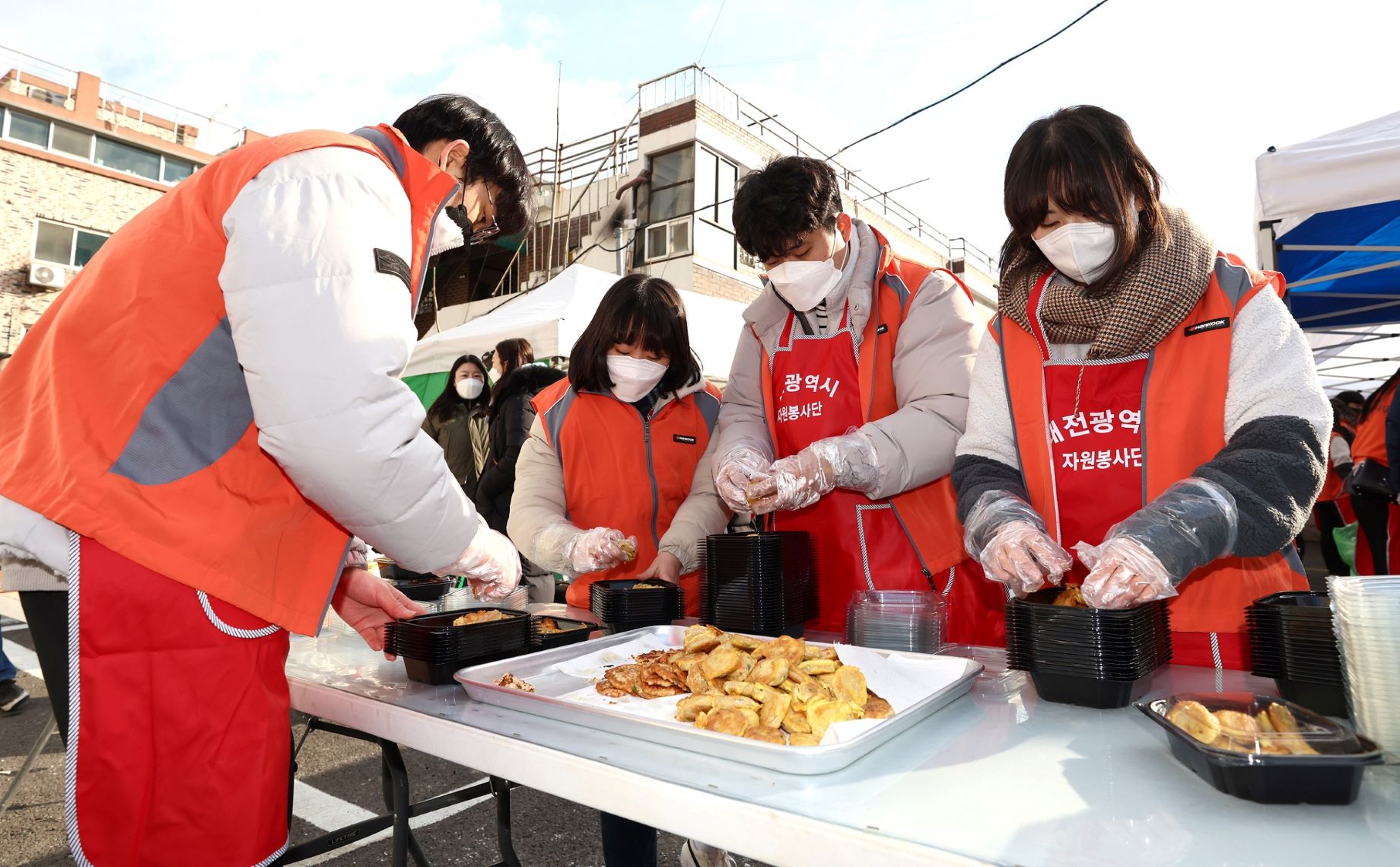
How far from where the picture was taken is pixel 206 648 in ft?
3.80

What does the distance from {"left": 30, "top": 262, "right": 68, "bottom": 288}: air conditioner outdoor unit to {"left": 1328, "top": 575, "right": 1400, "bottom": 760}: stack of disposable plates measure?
2241cm

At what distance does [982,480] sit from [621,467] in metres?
1.32

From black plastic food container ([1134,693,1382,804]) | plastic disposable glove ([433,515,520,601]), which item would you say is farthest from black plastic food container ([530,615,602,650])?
black plastic food container ([1134,693,1382,804])

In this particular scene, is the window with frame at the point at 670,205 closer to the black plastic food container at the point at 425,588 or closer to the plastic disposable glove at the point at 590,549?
the plastic disposable glove at the point at 590,549

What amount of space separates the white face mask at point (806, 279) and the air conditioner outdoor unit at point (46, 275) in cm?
2097

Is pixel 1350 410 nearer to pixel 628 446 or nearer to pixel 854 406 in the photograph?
pixel 854 406

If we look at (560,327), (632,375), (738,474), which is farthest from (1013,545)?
(560,327)

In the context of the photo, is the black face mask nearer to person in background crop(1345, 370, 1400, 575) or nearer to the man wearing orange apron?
the man wearing orange apron

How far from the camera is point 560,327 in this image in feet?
19.9

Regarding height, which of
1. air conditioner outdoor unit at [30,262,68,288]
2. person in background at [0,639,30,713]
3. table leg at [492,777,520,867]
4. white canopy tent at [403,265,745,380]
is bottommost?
person in background at [0,639,30,713]

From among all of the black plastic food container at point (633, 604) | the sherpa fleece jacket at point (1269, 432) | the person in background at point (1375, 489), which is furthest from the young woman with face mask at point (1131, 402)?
the person in background at point (1375, 489)

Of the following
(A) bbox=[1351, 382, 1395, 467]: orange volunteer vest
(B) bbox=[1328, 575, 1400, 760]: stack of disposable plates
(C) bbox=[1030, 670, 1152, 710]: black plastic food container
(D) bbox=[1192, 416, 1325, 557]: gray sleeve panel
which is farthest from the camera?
(A) bbox=[1351, 382, 1395, 467]: orange volunteer vest

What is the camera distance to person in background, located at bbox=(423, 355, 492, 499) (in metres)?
5.69

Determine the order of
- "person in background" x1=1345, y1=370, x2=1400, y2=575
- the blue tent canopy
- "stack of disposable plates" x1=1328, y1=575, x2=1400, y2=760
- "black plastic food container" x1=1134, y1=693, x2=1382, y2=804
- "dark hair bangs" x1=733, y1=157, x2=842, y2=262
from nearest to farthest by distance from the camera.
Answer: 1. "black plastic food container" x1=1134, y1=693, x2=1382, y2=804
2. "stack of disposable plates" x1=1328, y1=575, x2=1400, y2=760
3. "dark hair bangs" x1=733, y1=157, x2=842, y2=262
4. the blue tent canopy
5. "person in background" x1=1345, y1=370, x2=1400, y2=575
